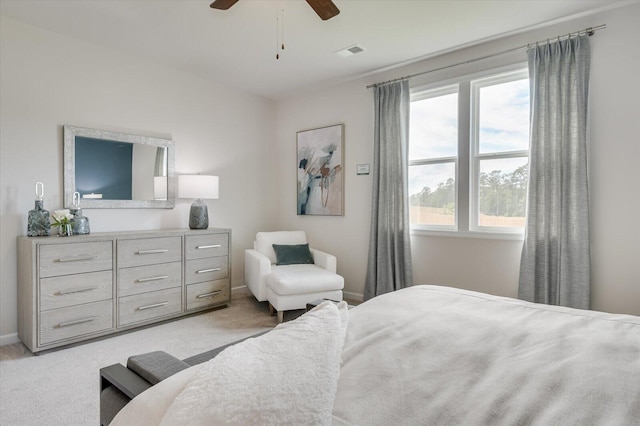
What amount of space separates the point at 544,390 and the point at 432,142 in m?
3.18

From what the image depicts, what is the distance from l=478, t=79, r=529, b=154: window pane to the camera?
125 inches

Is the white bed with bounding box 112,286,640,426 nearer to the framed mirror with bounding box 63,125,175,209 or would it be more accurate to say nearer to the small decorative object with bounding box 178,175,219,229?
the small decorative object with bounding box 178,175,219,229

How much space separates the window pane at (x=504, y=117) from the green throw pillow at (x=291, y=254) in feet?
→ 7.04

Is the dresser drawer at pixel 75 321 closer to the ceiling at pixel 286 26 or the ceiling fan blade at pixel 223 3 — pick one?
the ceiling at pixel 286 26

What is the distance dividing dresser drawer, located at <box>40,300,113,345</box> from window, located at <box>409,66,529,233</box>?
3.03 m

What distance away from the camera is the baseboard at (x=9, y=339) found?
2854 millimetres

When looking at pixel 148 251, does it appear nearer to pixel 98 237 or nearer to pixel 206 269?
pixel 98 237

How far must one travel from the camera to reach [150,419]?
2.40 ft

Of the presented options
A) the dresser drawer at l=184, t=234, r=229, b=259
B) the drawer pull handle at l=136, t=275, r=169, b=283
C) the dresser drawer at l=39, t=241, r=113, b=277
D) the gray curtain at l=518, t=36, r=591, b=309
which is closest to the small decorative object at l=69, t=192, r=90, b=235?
the dresser drawer at l=39, t=241, r=113, b=277

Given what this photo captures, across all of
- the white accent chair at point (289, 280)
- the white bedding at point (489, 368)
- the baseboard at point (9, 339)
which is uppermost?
the white bedding at point (489, 368)

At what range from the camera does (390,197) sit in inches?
151

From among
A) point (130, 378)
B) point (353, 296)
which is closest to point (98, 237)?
point (130, 378)

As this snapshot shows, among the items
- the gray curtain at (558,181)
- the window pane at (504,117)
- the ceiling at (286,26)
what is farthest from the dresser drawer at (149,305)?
the window pane at (504,117)

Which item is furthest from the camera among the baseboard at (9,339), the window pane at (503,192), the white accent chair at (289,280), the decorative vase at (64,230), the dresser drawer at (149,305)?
the white accent chair at (289,280)
